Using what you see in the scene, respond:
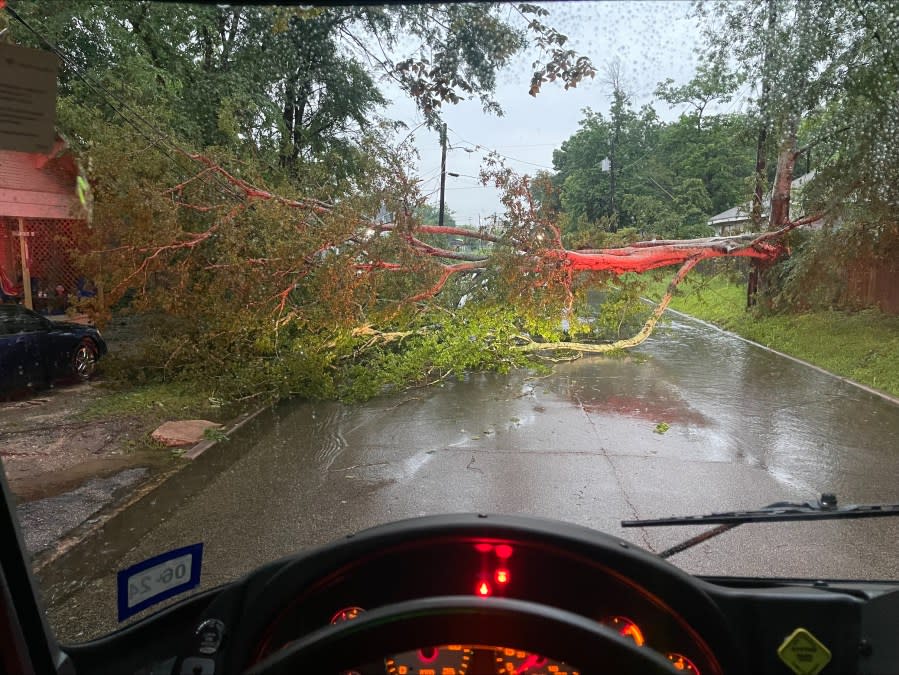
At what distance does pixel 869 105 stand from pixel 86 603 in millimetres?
2890

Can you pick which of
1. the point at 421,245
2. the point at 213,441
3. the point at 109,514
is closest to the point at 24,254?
the point at 109,514

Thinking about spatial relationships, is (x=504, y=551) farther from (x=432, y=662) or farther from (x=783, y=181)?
(x=783, y=181)

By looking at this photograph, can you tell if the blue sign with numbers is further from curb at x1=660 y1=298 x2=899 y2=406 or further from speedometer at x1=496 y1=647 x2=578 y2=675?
curb at x1=660 y1=298 x2=899 y2=406

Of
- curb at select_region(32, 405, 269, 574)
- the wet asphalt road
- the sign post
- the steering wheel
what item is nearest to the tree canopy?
the sign post

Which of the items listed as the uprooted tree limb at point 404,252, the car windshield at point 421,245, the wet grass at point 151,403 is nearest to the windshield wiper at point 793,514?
the car windshield at point 421,245

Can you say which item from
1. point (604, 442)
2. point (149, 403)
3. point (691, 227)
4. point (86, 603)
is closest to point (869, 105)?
point (691, 227)

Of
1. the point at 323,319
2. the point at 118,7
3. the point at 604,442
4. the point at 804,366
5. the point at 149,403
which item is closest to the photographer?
the point at 118,7

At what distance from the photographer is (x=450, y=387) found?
5867 millimetres

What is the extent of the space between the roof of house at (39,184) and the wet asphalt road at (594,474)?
1.04 m

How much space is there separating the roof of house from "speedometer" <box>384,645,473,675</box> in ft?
4.27

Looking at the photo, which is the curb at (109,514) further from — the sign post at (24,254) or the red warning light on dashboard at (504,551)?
the red warning light on dashboard at (504,551)

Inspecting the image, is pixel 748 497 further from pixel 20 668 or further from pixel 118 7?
pixel 118 7

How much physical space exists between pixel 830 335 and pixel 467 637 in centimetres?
210

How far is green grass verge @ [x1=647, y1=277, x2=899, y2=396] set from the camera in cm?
209
